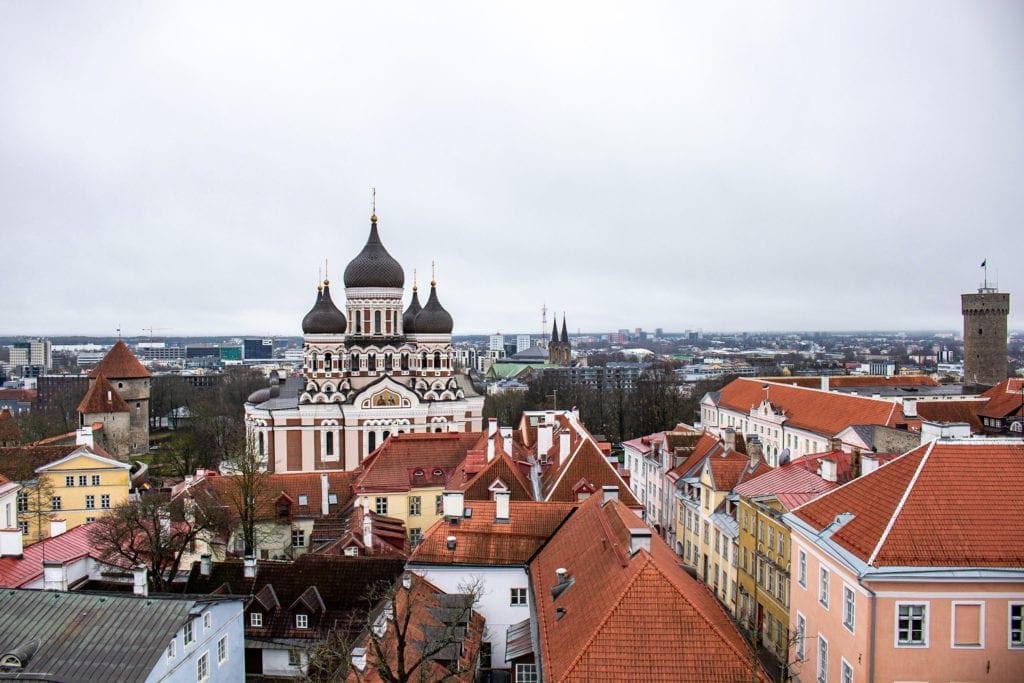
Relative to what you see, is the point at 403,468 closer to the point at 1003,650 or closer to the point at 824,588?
the point at 824,588

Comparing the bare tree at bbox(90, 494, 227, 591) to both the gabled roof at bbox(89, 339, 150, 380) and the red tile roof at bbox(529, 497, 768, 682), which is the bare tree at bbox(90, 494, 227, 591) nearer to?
the red tile roof at bbox(529, 497, 768, 682)

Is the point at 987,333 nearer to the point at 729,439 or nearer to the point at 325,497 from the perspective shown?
the point at 729,439

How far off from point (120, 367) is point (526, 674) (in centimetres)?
7330

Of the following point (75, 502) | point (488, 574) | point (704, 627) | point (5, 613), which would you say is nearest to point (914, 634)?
point (704, 627)

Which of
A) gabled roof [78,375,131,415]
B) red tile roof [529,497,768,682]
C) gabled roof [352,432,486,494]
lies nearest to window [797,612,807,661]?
red tile roof [529,497,768,682]

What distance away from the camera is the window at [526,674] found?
862 inches

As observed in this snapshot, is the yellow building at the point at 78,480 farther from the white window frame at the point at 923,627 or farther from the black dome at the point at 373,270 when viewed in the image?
the white window frame at the point at 923,627

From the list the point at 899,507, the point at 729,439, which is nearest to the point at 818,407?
the point at 729,439

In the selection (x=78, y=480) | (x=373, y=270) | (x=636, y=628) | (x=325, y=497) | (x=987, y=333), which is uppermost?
(x=373, y=270)

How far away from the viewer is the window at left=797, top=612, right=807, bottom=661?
72.5 ft

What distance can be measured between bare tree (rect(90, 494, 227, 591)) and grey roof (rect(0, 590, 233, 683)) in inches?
303

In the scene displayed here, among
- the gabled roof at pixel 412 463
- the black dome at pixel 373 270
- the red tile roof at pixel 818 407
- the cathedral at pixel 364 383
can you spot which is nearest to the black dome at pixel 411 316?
the cathedral at pixel 364 383

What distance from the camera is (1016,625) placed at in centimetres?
1828

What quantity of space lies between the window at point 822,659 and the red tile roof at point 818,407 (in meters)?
28.5
